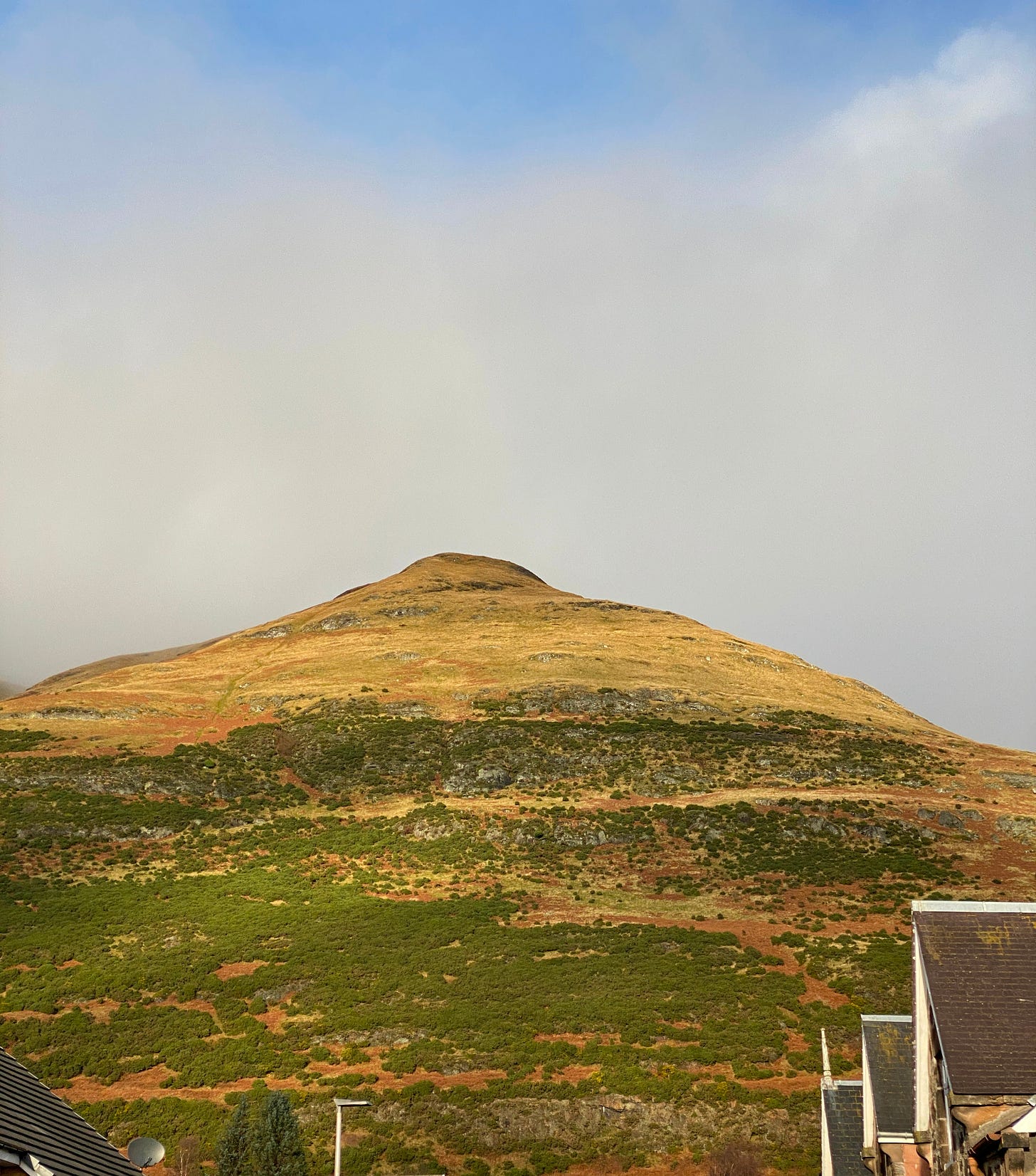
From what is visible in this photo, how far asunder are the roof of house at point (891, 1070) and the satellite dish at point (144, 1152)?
12.4 m

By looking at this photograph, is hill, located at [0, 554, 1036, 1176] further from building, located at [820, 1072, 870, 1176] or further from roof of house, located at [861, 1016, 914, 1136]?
roof of house, located at [861, 1016, 914, 1136]

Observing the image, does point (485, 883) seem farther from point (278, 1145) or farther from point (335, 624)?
point (335, 624)

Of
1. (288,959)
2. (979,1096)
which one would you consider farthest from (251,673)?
(979,1096)

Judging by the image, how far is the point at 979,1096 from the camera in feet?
34.9

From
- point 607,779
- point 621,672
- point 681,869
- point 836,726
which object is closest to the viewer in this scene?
point 681,869

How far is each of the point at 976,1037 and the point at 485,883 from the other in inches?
2316

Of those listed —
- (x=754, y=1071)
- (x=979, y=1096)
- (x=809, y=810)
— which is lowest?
(x=754, y=1071)

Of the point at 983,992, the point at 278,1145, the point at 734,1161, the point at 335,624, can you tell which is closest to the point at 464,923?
the point at 734,1161

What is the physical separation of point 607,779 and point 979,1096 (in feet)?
246

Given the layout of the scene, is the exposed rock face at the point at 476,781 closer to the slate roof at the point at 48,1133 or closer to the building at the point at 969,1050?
the building at the point at 969,1050

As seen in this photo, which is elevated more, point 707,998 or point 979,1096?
point 979,1096

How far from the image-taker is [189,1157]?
33062 mm

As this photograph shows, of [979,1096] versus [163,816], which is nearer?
[979,1096]

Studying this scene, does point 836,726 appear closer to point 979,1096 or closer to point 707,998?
point 707,998
